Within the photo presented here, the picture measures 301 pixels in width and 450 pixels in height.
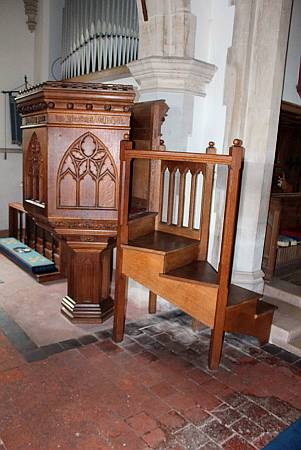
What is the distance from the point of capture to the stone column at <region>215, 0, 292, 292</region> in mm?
2820

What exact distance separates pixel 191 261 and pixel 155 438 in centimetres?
121

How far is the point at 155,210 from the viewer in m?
2.99

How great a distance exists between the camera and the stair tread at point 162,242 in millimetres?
2472

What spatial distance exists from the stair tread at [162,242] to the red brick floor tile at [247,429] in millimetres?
1001

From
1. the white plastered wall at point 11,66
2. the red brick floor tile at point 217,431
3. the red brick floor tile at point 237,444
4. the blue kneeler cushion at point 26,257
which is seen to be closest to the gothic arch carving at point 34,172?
the blue kneeler cushion at point 26,257

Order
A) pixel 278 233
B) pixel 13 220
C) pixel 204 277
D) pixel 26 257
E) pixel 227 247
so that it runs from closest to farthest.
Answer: pixel 227 247
pixel 204 277
pixel 278 233
pixel 26 257
pixel 13 220

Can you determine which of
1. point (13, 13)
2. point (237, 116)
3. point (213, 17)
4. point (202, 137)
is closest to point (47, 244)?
point (202, 137)

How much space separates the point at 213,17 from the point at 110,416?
2.96 meters

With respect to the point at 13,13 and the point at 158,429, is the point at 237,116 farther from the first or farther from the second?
the point at 13,13

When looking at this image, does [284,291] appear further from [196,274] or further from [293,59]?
[293,59]

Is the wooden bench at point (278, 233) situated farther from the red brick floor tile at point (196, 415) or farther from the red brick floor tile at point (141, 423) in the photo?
the red brick floor tile at point (141, 423)

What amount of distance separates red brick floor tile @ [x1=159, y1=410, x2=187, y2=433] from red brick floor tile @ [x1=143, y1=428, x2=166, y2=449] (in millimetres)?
40

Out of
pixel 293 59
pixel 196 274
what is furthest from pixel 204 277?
pixel 293 59

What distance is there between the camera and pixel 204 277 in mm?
2383
